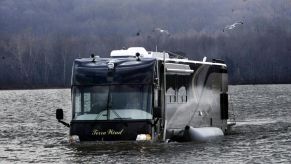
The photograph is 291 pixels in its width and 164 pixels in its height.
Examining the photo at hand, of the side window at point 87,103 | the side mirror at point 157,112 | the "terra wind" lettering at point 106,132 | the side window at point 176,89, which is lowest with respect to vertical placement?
the "terra wind" lettering at point 106,132

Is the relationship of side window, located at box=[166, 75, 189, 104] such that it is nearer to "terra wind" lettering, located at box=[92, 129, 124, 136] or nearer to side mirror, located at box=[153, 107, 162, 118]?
side mirror, located at box=[153, 107, 162, 118]

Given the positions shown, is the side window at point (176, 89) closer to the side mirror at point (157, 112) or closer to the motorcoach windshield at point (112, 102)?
the motorcoach windshield at point (112, 102)

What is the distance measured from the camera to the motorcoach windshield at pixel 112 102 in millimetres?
30219

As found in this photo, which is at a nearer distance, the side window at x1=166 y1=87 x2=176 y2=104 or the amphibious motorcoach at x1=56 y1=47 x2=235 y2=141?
the amphibious motorcoach at x1=56 y1=47 x2=235 y2=141

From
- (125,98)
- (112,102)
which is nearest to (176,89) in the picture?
(125,98)

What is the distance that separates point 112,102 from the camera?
30344 millimetres

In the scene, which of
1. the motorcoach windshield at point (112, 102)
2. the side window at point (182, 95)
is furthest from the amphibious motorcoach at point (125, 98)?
the side window at point (182, 95)

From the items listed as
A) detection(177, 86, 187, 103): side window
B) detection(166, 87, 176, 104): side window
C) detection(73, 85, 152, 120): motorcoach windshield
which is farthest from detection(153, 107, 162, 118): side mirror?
detection(177, 86, 187, 103): side window

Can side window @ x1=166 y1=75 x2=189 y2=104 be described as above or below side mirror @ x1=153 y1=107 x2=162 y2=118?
above

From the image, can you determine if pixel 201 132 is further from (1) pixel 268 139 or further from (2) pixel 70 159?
(2) pixel 70 159

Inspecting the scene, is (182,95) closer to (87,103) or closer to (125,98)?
(125,98)

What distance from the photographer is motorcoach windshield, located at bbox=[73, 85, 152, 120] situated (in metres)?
30.2

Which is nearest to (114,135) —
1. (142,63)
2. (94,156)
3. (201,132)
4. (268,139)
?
(94,156)

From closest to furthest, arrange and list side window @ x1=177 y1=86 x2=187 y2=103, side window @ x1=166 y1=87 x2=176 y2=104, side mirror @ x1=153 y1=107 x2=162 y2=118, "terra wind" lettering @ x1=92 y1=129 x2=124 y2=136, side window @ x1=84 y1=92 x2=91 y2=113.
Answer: side mirror @ x1=153 y1=107 x2=162 y2=118, "terra wind" lettering @ x1=92 y1=129 x2=124 y2=136, side window @ x1=84 y1=92 x2=91 y2=113, side window @ x1=166 y1=87 x2=176 y2=104, side window @ x1=177 y1=86 x2=187 y2=103
